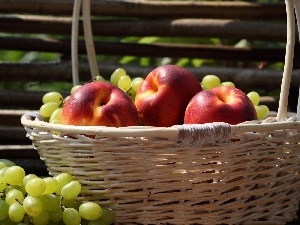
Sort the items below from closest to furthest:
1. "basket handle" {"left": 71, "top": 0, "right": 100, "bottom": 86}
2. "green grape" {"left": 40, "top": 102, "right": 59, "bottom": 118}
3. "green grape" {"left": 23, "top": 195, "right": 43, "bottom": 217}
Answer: "green grape" {"left": 23, "top": 195, "right": 43, "bottom": 217}
"green grape" {"left": 40, "top": 102, "right": 59, "bottom": 118}
"basket handle" {"left": 71, "top": 0, "right": 100, "bottom": 86}

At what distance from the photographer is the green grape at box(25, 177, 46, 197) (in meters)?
1.11

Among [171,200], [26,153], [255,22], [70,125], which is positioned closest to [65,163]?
[70,125]

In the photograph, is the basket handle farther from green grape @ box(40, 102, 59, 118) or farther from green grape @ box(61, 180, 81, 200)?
green grape @ box(61, 180, 81, 200)

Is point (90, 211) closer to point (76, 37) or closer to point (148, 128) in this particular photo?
point (148, 128)

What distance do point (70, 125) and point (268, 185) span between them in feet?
1.24

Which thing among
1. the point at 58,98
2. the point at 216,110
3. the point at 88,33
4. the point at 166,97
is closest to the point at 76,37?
the point at 88,33

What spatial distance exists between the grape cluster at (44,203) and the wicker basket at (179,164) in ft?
0.12

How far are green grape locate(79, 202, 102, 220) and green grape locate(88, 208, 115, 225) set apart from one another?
0.06ft

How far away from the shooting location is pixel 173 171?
3.82 feet

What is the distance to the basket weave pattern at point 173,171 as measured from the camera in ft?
3.76

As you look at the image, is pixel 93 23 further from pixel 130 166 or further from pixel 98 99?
pixel 130 166

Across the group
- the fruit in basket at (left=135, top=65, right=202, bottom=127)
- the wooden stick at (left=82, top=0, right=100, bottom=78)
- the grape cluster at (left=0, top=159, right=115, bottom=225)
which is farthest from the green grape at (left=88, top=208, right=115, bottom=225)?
the wooden stick at (left=82, top=0, right=100, bottom=78)

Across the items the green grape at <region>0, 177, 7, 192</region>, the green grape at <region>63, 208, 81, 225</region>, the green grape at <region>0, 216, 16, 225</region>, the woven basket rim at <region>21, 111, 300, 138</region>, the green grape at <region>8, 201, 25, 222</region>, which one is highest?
the woven basket rim at <region>21, 111, 300, 138</region>

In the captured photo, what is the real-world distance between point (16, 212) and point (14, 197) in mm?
37
